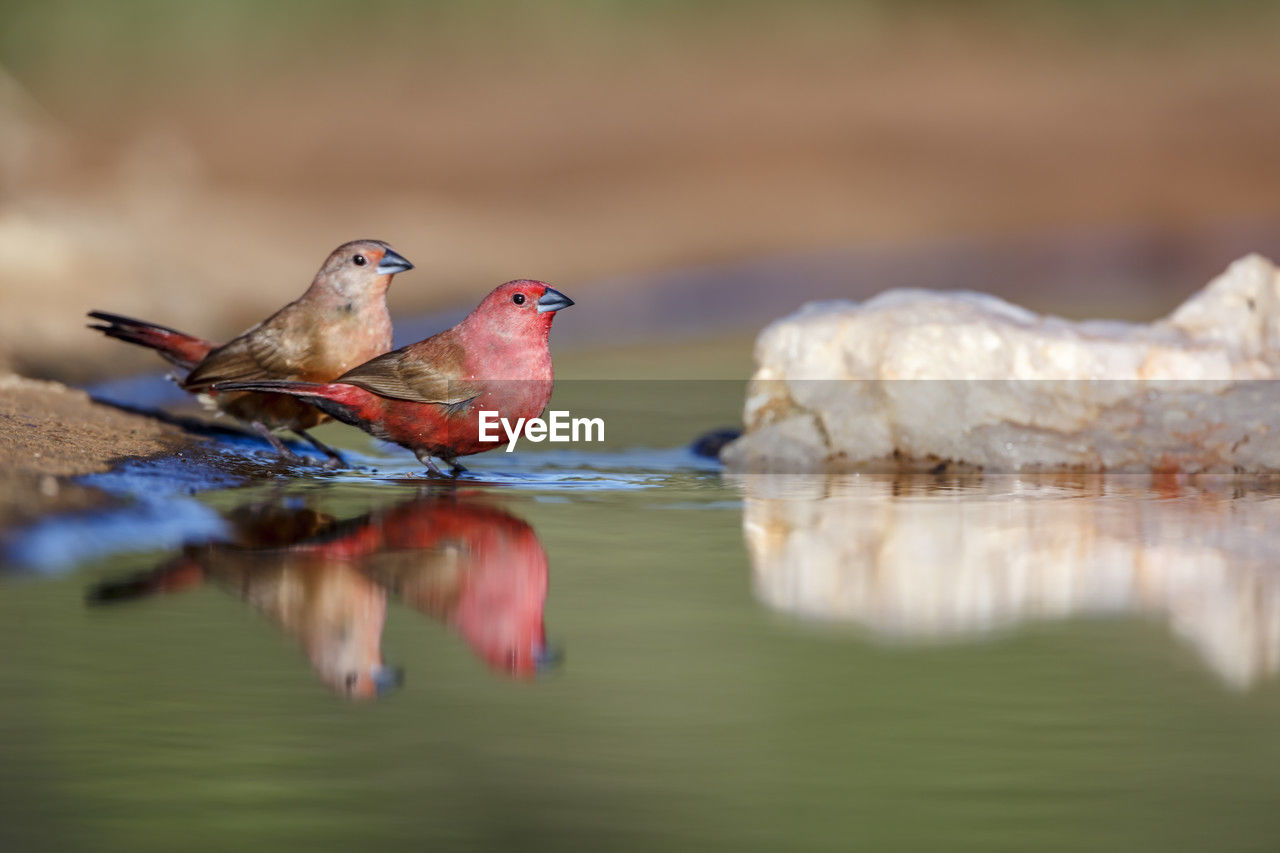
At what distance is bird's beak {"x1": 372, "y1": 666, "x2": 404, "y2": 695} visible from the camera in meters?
3.21

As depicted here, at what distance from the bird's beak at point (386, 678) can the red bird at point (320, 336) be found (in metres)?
3.29

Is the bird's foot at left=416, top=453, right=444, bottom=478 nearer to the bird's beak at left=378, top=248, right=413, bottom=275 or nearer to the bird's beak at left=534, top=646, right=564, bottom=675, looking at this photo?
the bird's beak at left=378, top=248, right=413, bottom=275

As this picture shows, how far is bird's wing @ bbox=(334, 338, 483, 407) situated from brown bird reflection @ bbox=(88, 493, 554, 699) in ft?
2.35

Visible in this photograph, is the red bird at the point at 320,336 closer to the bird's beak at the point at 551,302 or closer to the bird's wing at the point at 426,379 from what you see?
the bird's wing at the point at 426,379

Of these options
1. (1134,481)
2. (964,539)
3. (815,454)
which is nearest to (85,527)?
(964,539)

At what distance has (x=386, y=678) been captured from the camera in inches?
129

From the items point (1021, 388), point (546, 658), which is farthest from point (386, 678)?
point (1021, 388)

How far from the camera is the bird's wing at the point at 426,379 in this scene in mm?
6055

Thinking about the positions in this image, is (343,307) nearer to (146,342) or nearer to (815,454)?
(146,342)

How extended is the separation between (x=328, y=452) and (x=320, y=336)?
0.71 m

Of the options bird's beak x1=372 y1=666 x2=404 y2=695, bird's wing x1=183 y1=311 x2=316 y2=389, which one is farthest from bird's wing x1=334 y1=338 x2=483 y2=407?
bird's beak x1=372 y1=666 x2=404 y2=695

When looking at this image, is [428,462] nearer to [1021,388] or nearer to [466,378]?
[466,378]

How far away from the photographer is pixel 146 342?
24.0 ft

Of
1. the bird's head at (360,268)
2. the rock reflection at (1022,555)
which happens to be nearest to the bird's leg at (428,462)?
the bird's head at (360,268)
